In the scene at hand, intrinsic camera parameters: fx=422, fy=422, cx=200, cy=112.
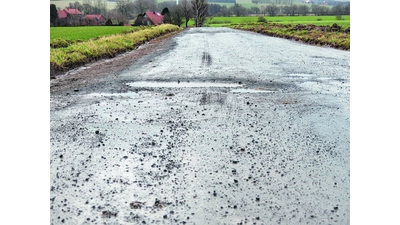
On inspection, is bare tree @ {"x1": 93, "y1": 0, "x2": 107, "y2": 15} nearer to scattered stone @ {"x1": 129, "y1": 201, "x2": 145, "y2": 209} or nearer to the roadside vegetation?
the roadside vegetation

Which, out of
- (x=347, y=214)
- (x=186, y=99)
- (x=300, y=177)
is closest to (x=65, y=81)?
(x=186, y=99)

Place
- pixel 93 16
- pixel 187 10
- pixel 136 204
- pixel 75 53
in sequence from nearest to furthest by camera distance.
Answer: pixel 136 204 < pixel 93 16 < pixel 75 53 < pixel 187 10

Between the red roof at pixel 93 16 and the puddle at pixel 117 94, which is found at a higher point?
the red roof at pixel 93 16

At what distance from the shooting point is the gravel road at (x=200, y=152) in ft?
9.35

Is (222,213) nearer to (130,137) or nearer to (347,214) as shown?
(347,214)

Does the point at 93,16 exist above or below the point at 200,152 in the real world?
above

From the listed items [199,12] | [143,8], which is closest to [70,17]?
[143,8]

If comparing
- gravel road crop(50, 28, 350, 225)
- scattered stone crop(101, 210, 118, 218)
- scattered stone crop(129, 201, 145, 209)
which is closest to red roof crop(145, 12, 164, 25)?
gravel road crop(50, 28, 350, 225)

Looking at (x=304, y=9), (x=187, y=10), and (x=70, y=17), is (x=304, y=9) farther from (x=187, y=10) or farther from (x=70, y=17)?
(x=187, y=10)

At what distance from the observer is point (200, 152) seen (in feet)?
13.2

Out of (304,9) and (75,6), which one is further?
(304,9)

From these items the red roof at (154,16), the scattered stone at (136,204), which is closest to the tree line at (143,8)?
the scattered stone at (136,204)

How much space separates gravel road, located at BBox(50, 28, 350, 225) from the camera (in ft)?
9.35

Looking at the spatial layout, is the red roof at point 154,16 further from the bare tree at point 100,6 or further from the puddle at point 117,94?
the puddle at point 117,94
